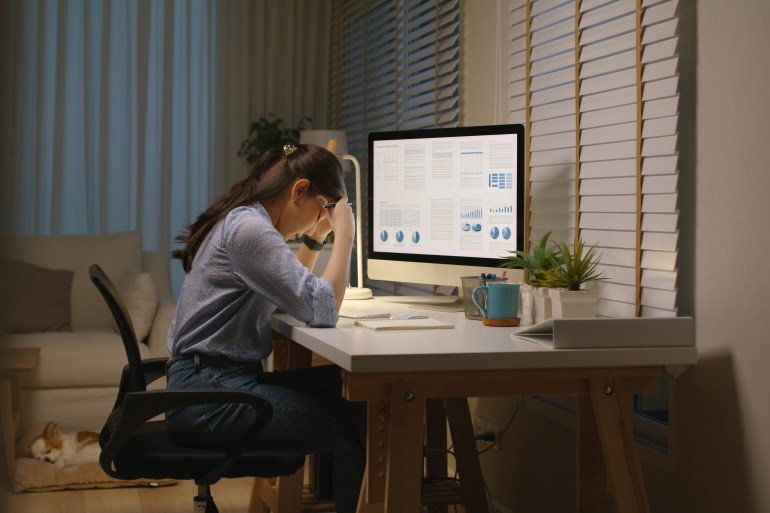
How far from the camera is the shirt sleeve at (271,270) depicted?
1814 mm

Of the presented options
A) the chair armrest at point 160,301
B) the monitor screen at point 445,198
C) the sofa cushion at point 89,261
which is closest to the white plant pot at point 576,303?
the monitor screen at point 445,198

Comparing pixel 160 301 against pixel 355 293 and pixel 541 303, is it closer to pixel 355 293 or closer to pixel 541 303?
pixel 355 293

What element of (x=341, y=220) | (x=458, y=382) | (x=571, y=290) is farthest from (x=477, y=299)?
(x=458, y=382)

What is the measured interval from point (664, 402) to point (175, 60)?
335cm

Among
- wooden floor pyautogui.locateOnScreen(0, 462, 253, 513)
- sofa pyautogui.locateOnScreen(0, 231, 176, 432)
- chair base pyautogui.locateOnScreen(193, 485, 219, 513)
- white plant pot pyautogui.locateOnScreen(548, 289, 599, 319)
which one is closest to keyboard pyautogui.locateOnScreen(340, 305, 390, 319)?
white plant pot pyautogui.locateOnScreen(548, 289, 599, 319)

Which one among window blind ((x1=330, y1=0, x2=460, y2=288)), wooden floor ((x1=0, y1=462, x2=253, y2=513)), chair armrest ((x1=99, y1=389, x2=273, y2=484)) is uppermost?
window blind ((x1=330, y1=0, x2=460, y2=288))

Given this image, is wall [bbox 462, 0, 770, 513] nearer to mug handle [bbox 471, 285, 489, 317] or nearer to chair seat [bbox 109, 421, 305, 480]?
mug handle [bbox 471, 285, 489, 317]

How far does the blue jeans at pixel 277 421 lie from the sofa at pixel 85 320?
4.67 feet

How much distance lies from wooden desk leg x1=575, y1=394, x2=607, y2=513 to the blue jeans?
A: 457 millimetres

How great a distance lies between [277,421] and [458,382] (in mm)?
379

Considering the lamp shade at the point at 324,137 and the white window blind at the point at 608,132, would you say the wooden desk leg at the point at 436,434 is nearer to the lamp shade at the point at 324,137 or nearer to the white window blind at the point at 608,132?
the white window blind at the point at 608,132

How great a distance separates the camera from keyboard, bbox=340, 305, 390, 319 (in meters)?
2.09

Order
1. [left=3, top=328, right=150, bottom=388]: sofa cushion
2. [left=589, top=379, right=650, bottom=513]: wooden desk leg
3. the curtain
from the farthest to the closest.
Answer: the curtain, [left=3, top=328, right=150, bottom=388]: sofa cushion, [left=589, top=379, right=650, bottom=513]: wooden desk leg

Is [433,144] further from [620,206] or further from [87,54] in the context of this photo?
[87,54]
